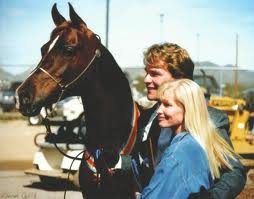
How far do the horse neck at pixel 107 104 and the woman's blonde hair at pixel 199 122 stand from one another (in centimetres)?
95

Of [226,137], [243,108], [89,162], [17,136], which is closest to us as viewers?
[226,137]

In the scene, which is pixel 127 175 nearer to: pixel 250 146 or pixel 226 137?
pixel 226 137

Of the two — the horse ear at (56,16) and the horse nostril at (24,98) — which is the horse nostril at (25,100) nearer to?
the horse nostril at (24,98)

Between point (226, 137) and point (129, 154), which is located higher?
point (226, 137)

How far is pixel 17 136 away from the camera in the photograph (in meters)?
19.1

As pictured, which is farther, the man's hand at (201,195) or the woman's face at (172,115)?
the woman's face at (172,115)

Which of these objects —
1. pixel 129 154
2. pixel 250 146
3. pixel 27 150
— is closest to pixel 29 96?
pixel 129 154

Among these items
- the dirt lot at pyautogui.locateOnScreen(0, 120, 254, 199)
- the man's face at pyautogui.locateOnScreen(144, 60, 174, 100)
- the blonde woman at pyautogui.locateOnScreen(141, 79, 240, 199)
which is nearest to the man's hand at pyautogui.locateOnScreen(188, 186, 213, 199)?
the blonde woman at pyautogui.locateOnScreen(141, 79, 240, 199)

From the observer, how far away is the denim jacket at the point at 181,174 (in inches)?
83.7

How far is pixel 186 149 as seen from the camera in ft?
7.32

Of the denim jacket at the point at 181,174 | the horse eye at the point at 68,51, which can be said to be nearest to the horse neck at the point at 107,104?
the horse eye at the point at 68,51

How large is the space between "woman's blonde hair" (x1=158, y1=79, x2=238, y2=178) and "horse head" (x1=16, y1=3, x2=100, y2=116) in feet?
3.93

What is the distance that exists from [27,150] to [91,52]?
454 inches

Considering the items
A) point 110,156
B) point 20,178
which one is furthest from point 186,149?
point 20,178
